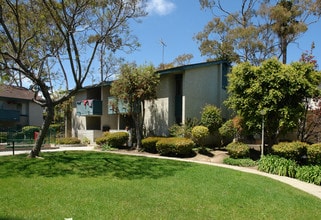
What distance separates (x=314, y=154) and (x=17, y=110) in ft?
110

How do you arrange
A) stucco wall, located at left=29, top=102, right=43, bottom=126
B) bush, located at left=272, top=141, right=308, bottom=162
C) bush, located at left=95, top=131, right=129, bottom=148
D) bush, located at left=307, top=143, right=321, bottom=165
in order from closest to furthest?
bush, located at left=307, top=143, right=321, bottom=165
bush, located at left=272, top=141, right=308, bottom=162
bush, located at left=95, top=131, right=129, bottom=148
stucco wall, located at left=29, top=102, right=43, bottom=126

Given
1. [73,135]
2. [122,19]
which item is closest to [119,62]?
[122,19]

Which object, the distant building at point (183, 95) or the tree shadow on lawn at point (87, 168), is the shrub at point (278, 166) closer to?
Result: the tree shadow on lawn at point (87, 168)

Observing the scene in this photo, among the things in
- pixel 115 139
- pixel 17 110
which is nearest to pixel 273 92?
pixel 115 139

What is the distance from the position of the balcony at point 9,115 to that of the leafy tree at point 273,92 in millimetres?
28308

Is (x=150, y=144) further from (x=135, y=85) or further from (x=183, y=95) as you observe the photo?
(x=183, y=95)

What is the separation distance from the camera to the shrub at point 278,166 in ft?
43.4

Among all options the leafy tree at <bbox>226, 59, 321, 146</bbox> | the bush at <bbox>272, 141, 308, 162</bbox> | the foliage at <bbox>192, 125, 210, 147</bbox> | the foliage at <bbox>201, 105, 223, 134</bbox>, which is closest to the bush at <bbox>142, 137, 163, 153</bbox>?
the foliage at <bbox>192, 125, 210, 147</bbox>

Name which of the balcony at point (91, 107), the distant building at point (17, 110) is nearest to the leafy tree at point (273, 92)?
the balcony at point (91, 107)

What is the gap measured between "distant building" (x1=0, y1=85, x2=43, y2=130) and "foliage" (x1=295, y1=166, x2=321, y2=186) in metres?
31.3

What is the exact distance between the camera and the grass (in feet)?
21.7

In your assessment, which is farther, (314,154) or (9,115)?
(9,115)

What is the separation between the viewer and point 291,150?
571 inches

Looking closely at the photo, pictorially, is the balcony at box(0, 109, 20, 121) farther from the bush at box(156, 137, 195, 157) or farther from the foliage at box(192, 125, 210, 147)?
the foliage at box(192, 125, 210, 147)
